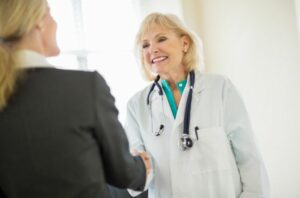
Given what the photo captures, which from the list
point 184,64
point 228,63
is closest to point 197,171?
point 184,64

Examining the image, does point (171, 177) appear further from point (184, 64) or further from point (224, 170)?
point (184, 64)

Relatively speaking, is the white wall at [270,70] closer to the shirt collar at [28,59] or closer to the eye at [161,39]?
the eye at [161,39]

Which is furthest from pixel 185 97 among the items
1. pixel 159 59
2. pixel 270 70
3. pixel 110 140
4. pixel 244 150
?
pixel 270 70

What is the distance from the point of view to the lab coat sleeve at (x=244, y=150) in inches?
52.4

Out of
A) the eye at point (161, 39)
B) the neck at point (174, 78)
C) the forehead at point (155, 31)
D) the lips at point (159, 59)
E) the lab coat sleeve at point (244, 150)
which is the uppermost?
the forehead at point (155, 31)

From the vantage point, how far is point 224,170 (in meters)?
1.32

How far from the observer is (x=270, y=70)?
81.7 inches

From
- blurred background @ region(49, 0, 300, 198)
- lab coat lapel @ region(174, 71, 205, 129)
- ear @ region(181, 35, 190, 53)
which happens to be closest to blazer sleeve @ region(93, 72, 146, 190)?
lab coat lapel @ region(174, 71, 205, 129)

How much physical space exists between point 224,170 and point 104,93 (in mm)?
716

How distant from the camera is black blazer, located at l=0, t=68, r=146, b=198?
30.1 inches

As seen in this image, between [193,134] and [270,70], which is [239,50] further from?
[193,134]

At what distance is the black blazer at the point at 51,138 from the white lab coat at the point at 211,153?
597 millimetres

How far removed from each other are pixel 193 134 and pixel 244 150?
221 mm

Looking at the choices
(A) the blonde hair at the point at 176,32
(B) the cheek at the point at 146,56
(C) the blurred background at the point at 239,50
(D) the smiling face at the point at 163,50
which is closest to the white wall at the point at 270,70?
(C) the blurred background at the point at 239,50
